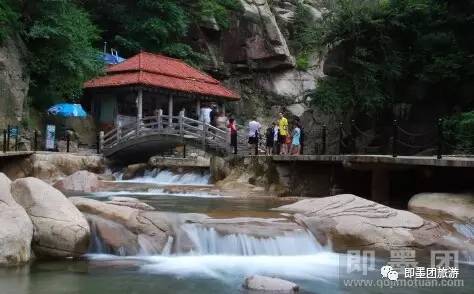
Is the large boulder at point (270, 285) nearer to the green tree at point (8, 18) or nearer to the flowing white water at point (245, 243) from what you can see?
the flowing white water at point (245, 243)

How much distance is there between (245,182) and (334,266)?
9206 mm

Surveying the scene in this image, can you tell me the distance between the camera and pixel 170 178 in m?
23.1

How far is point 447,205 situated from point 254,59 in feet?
88.2

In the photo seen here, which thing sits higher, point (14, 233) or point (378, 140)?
point (378, 140)

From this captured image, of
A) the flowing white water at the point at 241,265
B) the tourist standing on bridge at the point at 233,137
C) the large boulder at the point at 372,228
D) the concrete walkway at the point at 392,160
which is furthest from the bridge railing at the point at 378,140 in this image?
the flowing white water at the point at 241,265

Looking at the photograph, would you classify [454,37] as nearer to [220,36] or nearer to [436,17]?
[436,17]

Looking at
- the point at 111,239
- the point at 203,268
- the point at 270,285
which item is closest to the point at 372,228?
the point at 203,268

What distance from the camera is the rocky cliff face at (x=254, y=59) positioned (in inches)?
1470

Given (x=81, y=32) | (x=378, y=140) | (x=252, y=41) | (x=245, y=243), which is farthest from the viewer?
(x=252, y=41)

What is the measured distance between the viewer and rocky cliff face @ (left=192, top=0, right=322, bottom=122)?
37344 millimetres

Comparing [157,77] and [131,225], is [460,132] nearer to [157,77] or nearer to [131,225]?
[131,225]

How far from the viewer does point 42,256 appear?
8242mm

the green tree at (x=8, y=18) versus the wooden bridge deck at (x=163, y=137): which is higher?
the green tree at (x=8, y=18)

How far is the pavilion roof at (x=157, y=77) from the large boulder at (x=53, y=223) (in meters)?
18.3
